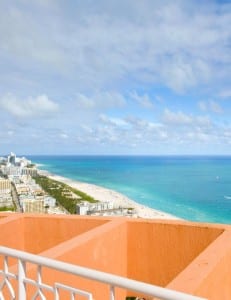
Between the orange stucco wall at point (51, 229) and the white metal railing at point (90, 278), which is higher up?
the white metal railing at point (90, 278)

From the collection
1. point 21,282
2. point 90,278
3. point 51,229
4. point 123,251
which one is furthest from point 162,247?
point 90,278

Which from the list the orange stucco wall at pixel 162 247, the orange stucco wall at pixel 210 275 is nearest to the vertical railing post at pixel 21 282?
the orange stucco wall at pixel 210 275

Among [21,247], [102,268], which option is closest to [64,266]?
[102,268]

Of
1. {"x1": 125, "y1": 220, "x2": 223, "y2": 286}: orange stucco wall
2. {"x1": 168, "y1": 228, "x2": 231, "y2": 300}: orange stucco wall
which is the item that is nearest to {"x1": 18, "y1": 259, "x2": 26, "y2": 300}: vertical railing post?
{"x1": 168, "y1": 228, "x2": 231, "y2": 300}: orange stucco wall

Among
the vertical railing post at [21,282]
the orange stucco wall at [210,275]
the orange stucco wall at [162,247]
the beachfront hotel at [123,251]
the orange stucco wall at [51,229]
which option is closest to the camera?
the vertical railing post at [21,282]

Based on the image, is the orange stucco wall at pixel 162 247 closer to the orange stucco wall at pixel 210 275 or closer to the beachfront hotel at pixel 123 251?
the beachfront hotel at pixel 123 251

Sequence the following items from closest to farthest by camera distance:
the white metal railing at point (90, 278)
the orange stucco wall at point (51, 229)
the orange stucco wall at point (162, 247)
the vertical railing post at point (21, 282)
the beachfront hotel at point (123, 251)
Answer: the white metal railing at point (90, 278)
the vertical railing post at point (21, 282)
the beachfront hotel at point (123, 251)
the orange stucco wall at point (162, 247)
the orange stucco wall at point (51, 229)

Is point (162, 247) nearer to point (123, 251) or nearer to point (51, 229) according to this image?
point (123, 251)

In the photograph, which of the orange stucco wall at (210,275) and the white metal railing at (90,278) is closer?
the white metal railing at (90,278)
